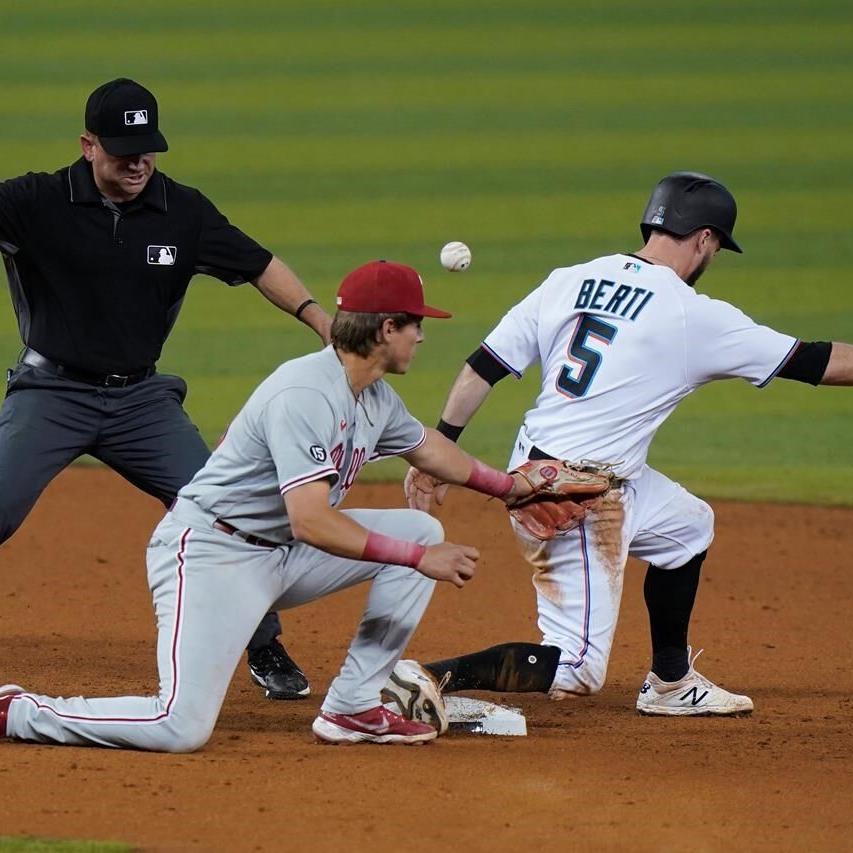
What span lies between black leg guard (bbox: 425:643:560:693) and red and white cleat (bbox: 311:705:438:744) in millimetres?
256

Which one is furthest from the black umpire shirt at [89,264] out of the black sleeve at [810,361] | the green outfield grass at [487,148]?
the green outfield grass at [487,148]

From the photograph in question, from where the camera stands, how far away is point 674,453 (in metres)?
9.48

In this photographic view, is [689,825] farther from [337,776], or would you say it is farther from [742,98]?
[742,98]

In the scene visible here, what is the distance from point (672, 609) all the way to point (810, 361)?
97cm

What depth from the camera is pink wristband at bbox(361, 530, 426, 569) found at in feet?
14.4

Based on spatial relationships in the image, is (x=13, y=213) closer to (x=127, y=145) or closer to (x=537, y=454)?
(x=127, y=145)

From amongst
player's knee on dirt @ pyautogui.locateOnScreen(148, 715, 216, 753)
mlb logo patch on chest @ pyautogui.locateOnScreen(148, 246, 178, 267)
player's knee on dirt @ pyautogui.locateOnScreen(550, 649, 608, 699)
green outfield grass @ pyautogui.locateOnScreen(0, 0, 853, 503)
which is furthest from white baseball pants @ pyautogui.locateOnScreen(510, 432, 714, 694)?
green outfield grass @ pyautogui.locateOnScreen(0, 0, 853, 503)

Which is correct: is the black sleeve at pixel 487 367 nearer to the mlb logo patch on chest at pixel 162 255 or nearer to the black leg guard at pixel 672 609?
the black leg guard at pixel 672 609

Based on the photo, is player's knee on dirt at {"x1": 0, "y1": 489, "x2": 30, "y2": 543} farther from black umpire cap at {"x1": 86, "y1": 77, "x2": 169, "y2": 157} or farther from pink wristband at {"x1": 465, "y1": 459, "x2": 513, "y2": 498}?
pink wristband at {"x1": 465, "y1": 459, "x2": 513, "y2": 498}

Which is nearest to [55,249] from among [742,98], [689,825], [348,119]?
[689,825]

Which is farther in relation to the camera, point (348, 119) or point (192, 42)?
point (192, 42)

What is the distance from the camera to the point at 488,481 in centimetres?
498

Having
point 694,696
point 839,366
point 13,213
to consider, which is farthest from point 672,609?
point 13,213

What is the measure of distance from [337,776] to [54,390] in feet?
5.94
